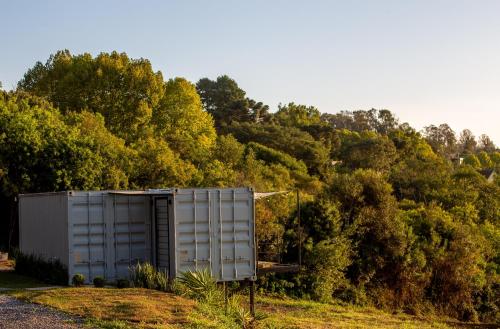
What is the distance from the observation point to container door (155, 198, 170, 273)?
740 inches

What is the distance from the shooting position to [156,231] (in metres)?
19.3

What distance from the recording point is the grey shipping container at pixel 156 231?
59.9ft

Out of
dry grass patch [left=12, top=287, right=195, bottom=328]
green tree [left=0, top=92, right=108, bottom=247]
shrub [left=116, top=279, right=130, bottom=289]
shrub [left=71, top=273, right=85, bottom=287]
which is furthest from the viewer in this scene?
green tree [left=0, top=92, right=108, bottom=247]

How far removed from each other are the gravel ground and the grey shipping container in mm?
3977

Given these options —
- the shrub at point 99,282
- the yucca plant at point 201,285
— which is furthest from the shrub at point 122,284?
the yucca plant at point 201,285

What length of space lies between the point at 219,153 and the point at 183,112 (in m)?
8.00

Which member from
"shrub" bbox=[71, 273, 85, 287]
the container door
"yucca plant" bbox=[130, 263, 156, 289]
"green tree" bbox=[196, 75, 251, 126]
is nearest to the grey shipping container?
the container door

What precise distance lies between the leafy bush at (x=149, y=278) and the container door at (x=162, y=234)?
649 mm

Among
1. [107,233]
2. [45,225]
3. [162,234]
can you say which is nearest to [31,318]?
[107,233]

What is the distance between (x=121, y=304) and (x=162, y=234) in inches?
182

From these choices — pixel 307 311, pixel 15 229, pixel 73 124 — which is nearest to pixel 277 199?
pixel 307 311

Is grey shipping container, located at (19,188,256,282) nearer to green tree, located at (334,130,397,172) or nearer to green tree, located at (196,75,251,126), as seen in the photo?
green tree, located at (334,130,397,172)

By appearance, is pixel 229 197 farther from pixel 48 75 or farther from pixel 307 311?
pixel 48 75

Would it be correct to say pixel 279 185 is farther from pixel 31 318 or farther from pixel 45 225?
pixel 31 318
